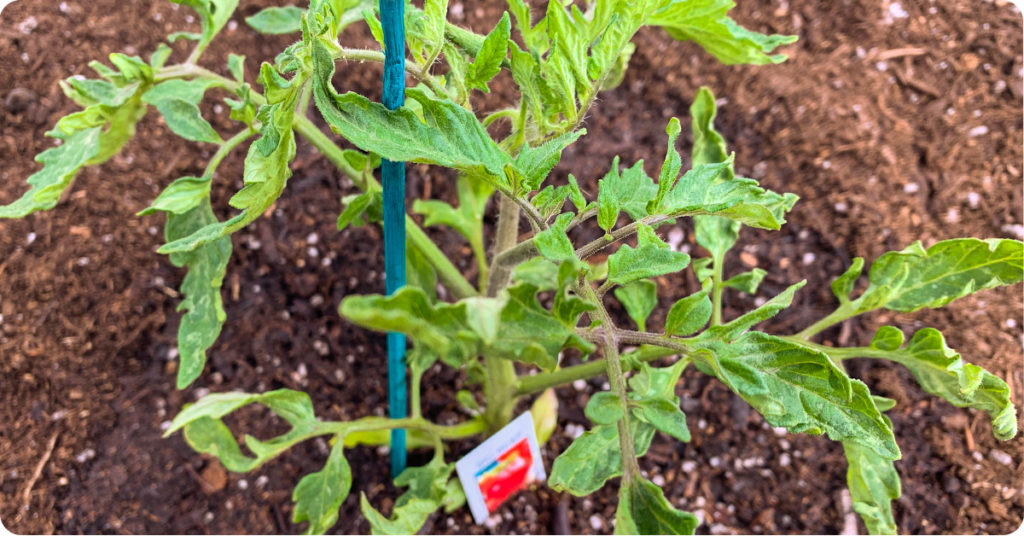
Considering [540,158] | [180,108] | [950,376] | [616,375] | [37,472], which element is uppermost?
[540,158]

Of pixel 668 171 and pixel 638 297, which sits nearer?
pixel 668 171

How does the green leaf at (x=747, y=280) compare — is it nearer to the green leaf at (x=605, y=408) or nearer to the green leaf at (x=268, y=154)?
the green leaf at (x=605, y=408)

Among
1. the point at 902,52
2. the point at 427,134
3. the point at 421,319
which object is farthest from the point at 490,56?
the point at 902,52

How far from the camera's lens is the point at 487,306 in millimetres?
586

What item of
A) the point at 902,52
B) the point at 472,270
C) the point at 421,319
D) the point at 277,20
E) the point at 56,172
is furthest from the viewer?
the point at 902,52

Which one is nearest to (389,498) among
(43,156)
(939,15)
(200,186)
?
(200,186)

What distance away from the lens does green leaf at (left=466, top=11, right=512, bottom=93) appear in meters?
0.76

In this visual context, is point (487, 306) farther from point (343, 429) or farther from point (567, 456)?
point (343, 429)

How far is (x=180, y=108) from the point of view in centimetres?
108

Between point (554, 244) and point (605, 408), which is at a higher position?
point (554, 244)

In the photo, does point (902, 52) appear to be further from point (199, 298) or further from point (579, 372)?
point (199, 298)

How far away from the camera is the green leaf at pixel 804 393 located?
772 mm

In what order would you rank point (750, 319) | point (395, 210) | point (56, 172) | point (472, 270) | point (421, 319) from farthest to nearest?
point (472, 270), point (56, 172), point (395, 210), point (750, 319), point (421, 319)

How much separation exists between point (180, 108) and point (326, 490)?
612 millimetres
